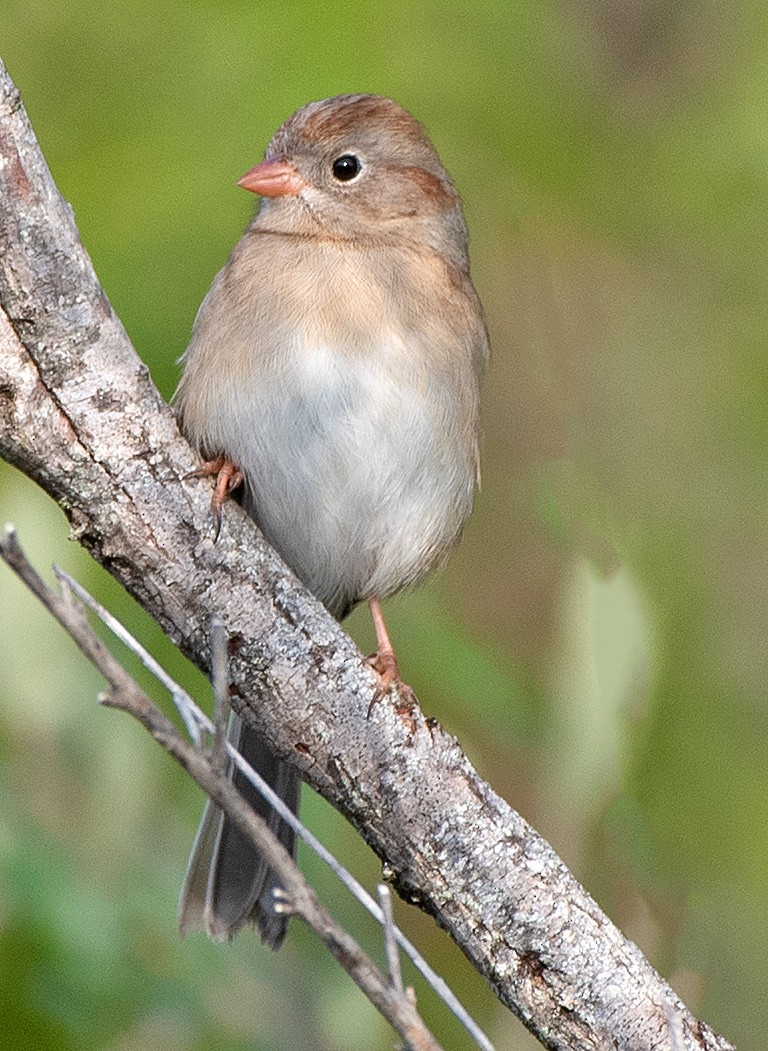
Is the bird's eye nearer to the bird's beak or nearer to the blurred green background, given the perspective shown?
the bird's beak

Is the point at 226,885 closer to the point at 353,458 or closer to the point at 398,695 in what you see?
the point at 398,695

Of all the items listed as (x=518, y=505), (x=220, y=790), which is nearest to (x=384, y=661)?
(x=220, y=790)

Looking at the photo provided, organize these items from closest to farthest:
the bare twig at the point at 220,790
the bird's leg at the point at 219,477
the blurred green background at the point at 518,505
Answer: the bare twig at the point at 220,790, the bird's leg at the point at 219,477, the blurred green background at the point at 518,505

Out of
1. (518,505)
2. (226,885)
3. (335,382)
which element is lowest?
(226,885)

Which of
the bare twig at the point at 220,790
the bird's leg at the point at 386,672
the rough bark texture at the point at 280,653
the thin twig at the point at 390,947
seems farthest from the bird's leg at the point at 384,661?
the bare twig at the point at 220,790

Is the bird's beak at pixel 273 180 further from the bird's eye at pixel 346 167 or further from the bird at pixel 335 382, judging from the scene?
the bird's eye at pixel 346 167

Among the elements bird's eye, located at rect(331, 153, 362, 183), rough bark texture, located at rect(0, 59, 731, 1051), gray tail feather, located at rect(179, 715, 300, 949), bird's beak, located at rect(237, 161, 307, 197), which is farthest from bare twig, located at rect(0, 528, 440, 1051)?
bird's eye, located at rect(331, 153, 362, 183)
